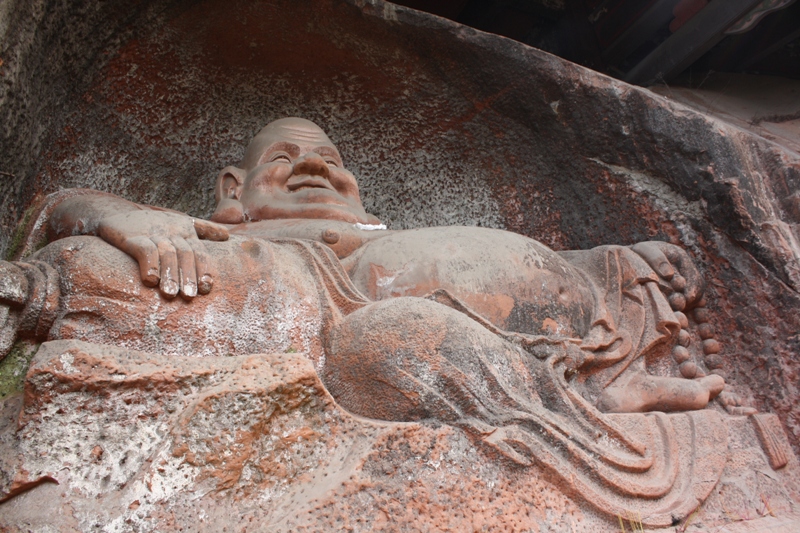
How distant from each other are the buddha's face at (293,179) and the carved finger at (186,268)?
3.32ft

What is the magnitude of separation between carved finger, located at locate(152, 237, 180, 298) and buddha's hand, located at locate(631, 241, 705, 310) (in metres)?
1.87

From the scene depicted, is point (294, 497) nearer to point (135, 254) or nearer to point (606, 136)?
point (135, 254)

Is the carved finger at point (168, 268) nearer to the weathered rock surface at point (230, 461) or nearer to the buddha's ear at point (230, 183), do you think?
the weathered rock surface at point (230, 461)

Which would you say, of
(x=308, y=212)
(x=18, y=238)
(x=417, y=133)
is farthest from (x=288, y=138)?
(x=18, y=238)

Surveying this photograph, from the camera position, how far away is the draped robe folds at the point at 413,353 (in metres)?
1.86

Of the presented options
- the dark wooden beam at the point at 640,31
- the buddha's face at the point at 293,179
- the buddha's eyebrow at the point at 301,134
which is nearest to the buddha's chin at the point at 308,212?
the buddha's face at the point at 293,179

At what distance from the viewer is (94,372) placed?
163 centimetres

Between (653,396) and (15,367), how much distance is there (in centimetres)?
198

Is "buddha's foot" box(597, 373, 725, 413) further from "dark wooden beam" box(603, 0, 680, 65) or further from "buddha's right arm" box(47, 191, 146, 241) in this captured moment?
"dark wooden beam" box(603, 0, 680, 65)

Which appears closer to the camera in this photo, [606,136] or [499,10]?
[606,136]

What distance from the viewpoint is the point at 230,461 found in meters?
1.62

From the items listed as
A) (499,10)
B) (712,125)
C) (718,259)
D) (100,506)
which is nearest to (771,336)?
(718,259)

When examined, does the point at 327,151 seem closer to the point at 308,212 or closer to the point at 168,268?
the point at 308,212

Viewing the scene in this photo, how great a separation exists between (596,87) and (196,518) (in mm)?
2681
